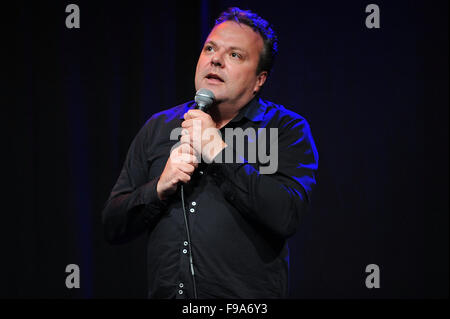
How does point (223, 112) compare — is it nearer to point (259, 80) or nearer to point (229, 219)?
point (259, 80)

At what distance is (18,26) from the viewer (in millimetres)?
2383

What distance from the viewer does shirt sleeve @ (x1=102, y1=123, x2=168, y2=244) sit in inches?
57.4

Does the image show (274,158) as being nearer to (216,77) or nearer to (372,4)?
(216,77)

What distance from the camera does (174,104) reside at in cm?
236

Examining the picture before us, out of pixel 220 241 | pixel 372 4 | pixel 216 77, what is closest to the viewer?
pixel 220 241

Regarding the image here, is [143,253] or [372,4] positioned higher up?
[372,4]

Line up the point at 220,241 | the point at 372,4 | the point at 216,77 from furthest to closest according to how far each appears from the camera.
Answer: the point at 372,4 → the point at 216,77 → the point at 220,241

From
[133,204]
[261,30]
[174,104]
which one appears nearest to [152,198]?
[133,204]

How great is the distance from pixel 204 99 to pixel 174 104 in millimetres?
979

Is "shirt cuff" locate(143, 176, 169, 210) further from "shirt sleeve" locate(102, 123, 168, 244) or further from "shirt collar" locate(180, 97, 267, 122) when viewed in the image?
"shirt collar" locate(180, 97, 267, 122)

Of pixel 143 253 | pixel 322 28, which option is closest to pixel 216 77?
pixel 322 28

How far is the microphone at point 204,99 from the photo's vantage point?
4.59 ft

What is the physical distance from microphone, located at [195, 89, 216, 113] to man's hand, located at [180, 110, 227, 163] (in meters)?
0.06

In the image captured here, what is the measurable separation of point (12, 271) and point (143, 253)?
663 mm
